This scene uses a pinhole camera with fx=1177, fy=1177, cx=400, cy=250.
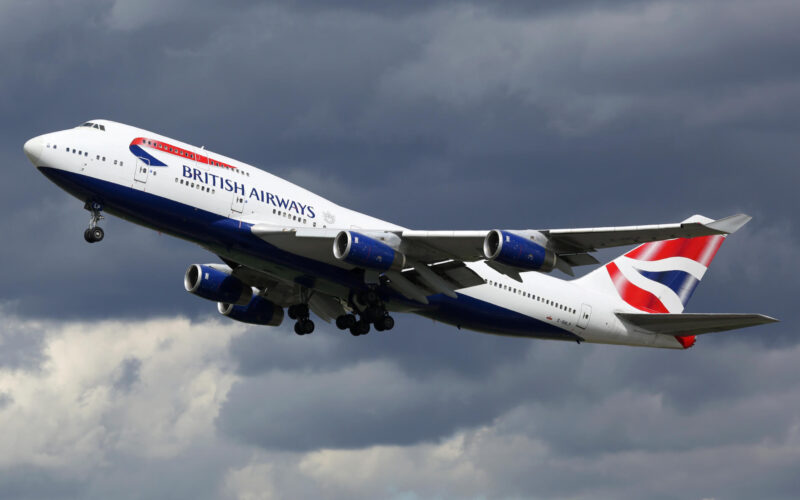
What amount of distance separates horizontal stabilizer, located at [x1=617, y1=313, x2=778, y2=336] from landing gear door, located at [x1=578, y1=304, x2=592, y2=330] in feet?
6.00

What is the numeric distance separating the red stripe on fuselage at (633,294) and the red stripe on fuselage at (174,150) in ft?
79.9

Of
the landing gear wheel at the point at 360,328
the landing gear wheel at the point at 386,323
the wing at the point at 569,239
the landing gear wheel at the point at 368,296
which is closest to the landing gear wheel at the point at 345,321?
the landing gear wheel at the point at 360,328

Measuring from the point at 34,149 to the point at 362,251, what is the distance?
1443 centimetres

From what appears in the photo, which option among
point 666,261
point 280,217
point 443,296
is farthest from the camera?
point 666,261

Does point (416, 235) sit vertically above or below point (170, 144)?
below

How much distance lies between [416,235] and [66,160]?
49.7 ft

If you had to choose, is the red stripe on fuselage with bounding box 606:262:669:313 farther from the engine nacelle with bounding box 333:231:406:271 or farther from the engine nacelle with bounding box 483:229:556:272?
the engine nacelle with bounding box 333:231:406:271

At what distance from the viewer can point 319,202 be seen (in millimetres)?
54531

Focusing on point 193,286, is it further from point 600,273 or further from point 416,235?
point 600,273

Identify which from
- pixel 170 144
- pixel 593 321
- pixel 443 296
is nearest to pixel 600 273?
pixel 593 321

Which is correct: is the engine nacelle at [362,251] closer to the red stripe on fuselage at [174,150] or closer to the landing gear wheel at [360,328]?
the landing gear wheel at [360,328]

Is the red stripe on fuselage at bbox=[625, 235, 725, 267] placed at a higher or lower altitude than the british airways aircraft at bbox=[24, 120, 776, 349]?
higher

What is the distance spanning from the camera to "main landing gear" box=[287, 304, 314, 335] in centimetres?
6097

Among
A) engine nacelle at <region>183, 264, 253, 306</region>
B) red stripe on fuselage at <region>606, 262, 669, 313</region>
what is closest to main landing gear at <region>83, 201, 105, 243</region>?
engine nacelle at <region>183, 264, 253, 306</region>
